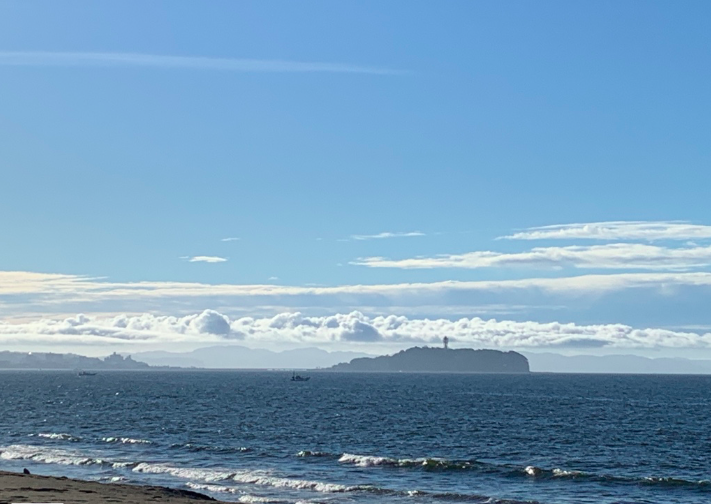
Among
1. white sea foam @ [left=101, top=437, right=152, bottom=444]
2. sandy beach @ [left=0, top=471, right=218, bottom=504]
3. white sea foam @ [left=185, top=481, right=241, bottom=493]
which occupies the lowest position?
white sea foam @ [left=185, top=481, right=241, bottom=493]

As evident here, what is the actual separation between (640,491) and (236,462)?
2896 cm

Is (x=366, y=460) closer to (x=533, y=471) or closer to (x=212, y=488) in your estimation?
(x=533, y=471)

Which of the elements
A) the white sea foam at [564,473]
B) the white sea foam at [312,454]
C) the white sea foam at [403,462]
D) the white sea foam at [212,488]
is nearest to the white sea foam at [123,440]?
the white sea foam at [312,454]

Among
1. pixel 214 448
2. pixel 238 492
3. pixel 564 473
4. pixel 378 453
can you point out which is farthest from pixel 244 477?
pixel 564 473

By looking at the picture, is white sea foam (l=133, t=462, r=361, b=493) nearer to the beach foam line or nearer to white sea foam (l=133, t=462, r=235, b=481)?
white sea foam (l=133, t=462, r=235, b=481)

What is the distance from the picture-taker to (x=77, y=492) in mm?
40844

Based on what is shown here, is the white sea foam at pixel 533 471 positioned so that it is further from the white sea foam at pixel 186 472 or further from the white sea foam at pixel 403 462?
the white sea foam at pixel 186 472

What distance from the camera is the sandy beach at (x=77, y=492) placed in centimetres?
3794

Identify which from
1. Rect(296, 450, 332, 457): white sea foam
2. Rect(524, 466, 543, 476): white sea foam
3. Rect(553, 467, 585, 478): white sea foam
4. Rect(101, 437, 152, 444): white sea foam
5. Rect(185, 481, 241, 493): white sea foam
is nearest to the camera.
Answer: Rect(185, 481, 241, 493): white sea foam

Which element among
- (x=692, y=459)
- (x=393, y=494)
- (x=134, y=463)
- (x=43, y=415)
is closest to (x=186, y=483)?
(x=134, y=463)

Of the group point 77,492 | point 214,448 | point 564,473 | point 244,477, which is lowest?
point 564,473

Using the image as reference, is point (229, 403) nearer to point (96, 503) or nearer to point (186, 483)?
point (186, 483)

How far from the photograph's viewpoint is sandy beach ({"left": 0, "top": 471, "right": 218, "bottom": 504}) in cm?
3794

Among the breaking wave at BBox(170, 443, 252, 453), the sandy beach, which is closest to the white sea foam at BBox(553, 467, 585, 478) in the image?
the sandy beach
